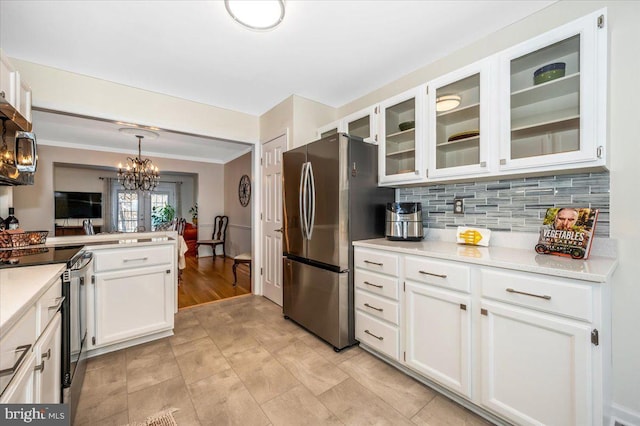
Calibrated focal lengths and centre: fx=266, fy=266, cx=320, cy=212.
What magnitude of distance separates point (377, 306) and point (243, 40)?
2.27 m

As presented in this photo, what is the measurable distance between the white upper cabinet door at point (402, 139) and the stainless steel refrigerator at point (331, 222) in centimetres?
11

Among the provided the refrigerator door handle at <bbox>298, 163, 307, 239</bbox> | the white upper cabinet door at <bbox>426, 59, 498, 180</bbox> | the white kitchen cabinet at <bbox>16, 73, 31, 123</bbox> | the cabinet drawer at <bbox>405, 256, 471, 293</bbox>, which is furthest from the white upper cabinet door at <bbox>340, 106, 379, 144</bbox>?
the white kitchen cabinet at <bbox>16, 73, 31, 123</bbox>

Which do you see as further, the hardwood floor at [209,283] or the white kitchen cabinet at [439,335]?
the hardwood floor at [209,283]

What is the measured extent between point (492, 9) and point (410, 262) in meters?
1.74

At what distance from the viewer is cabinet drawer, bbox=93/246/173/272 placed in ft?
6.76

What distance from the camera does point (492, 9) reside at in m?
1.74

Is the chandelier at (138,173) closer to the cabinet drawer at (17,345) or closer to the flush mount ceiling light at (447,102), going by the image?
the cabinet drawer at (17,345)

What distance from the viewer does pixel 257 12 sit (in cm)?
165

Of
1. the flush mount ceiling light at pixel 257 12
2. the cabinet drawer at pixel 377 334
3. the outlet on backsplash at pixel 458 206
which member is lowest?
the cabinet drawer at pixel 377 334

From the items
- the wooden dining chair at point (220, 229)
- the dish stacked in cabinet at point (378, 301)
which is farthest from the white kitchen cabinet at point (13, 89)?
the wooden dining chair at point (220, 229)

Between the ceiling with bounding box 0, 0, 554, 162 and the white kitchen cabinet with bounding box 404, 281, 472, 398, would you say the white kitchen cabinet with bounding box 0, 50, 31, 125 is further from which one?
the white kitchen cabinet with bounding box 404, 281, 472, 398

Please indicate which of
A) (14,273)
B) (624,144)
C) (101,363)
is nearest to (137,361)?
(101,363)

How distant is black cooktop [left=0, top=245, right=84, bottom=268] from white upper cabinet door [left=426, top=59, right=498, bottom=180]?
242 centimetres

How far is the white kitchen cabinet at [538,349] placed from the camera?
1.12 meters
